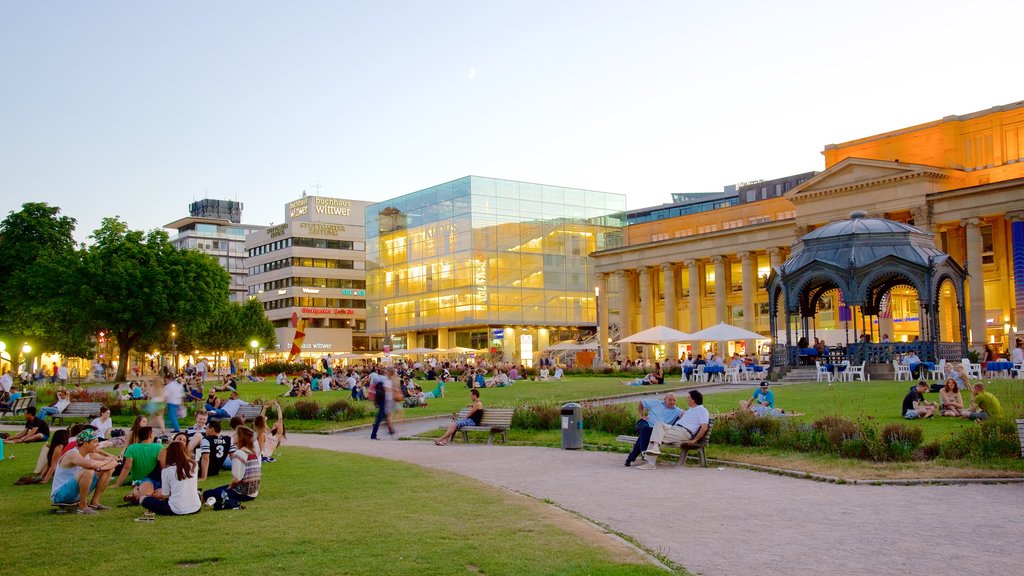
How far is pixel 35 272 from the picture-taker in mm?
56031

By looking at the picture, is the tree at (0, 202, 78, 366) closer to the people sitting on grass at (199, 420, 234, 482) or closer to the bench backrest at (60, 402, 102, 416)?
the bench backrest at (60, 402, 102, 416)

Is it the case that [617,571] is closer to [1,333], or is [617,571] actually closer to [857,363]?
[857,363]

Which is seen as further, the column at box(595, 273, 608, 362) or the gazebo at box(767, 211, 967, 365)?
the column at box(595, 273, 608, 362)

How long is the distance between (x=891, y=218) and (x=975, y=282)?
25.1ft

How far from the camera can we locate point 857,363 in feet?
124

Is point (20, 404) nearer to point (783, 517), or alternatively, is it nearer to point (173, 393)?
point (173, 393)

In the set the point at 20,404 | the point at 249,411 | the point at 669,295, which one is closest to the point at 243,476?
the point at 249,411

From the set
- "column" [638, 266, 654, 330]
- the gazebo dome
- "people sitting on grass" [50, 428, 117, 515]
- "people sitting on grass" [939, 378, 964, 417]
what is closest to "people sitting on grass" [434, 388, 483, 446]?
"people sitting on grass" [50, 428, 117, 515]

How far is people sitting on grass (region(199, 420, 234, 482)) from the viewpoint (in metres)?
15.6

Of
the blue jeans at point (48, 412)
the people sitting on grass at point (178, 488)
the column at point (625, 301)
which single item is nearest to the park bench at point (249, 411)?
the blue jeans at point (48, 412)

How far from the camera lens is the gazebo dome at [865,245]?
36.9m

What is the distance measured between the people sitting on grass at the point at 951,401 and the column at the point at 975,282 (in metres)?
35.8

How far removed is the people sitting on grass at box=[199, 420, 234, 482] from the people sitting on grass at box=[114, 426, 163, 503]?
1346mm

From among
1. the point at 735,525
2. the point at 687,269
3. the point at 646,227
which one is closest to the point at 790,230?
the point at 687,269
